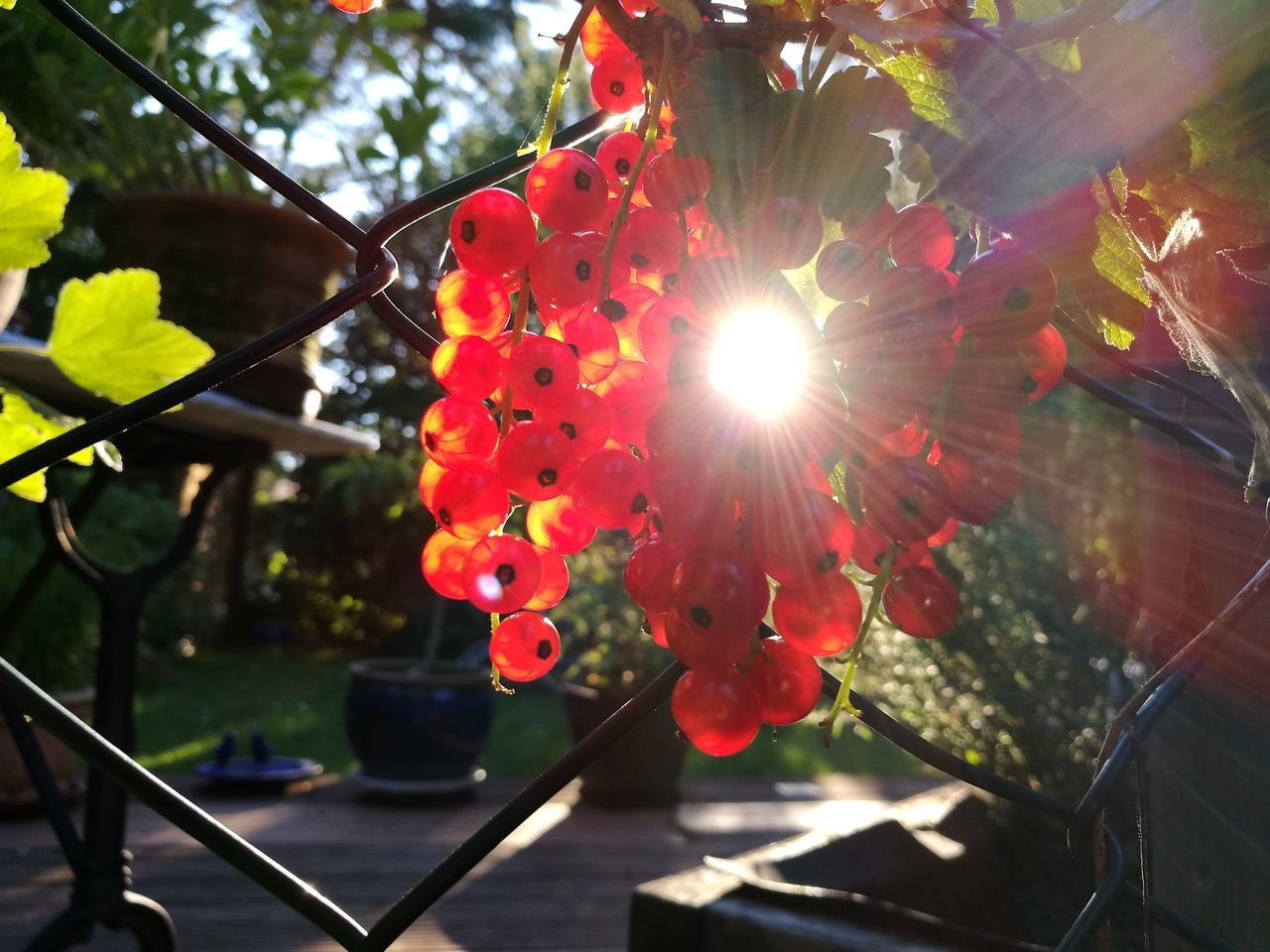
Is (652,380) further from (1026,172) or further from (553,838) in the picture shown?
(553,838)

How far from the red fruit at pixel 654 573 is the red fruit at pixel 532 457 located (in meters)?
0.04

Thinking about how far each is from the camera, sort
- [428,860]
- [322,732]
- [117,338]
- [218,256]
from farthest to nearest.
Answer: [322,732] → [428,860] → [218,256] → [117,338]

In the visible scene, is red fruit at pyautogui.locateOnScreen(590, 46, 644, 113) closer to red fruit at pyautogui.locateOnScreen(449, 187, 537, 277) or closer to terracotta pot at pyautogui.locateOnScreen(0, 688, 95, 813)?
red fruit at pyautogui.locateOnScreen(449, 187, 537, 277)

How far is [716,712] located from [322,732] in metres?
4.25

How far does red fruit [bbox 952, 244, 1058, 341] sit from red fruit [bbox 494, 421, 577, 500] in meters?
0.14

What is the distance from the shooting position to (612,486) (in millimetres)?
340

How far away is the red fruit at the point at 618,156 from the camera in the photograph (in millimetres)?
393

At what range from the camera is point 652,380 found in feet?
1.14

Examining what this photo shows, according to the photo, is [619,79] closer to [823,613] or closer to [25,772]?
[823,613]

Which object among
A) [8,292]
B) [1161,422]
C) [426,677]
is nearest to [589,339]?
[1161,422]

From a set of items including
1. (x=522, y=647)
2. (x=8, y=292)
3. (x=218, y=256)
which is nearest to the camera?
(x=522, y=647)

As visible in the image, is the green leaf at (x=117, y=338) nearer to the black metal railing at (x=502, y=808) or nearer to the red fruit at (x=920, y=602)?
the black metal railing at (x=502, y=808)

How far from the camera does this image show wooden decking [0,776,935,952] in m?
1.72

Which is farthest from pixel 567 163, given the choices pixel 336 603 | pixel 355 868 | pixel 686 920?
pixel 336 603
